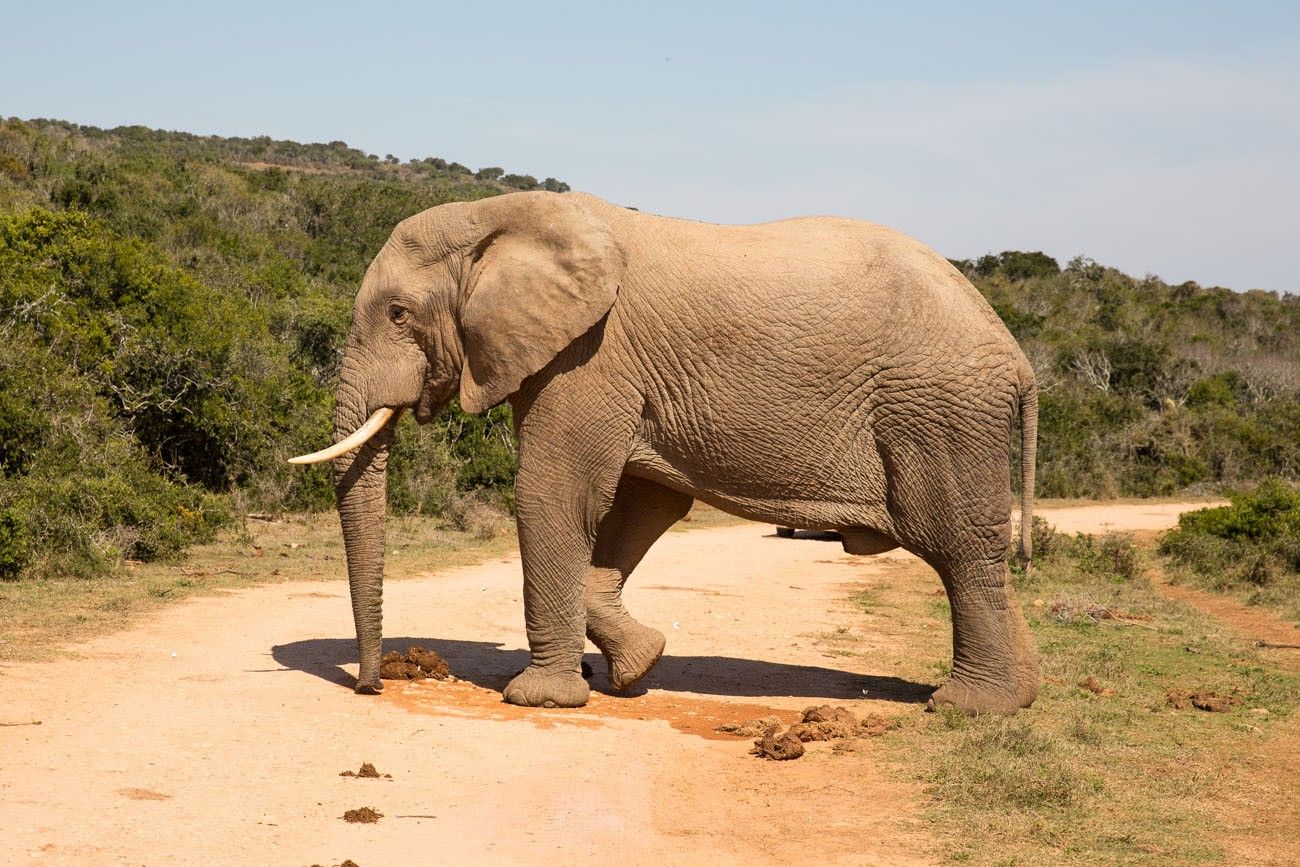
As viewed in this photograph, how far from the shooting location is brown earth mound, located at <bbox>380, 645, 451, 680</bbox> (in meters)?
9.41

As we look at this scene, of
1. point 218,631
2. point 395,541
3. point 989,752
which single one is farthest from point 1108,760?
point 395,541

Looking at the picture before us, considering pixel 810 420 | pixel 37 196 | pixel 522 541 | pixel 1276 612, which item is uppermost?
pixel 37 196

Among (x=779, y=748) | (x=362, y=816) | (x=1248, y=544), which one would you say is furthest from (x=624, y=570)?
(x=1248, y=544)

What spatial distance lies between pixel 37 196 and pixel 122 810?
83.0ft

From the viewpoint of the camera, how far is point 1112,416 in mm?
32000

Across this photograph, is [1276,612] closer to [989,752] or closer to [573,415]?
[989,752]

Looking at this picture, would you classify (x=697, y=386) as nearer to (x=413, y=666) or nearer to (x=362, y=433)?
(x=362, y=433)

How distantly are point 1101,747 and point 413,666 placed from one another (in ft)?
13.7

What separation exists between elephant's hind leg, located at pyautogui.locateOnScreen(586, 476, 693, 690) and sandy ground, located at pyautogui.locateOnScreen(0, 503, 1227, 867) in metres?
0.29

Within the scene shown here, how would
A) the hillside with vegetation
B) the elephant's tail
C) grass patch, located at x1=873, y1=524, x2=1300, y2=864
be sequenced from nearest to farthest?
1. grass patch, located at x1=873, y1=524, x2=1300, y2=864
2. the elephant's tail
3. the hillside with vegetation

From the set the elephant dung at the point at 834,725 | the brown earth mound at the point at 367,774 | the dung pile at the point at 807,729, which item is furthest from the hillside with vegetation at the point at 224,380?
the elephant dung at the point at 834,725

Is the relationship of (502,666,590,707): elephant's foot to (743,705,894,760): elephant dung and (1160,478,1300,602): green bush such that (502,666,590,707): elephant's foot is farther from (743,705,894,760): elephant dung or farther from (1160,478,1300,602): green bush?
(1160,478,1300,602): green bush

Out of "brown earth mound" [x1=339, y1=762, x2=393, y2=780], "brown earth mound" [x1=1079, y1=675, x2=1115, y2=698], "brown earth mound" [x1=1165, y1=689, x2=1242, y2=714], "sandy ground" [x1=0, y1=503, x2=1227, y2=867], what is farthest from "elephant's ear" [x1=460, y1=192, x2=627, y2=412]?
"brown earth mound" [x1=1165, y1=689, x2=1242, y2=714]

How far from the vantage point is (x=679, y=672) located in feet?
34.1
